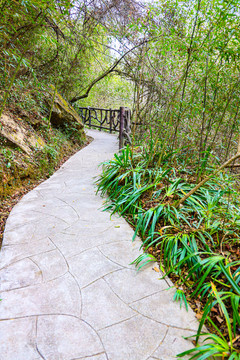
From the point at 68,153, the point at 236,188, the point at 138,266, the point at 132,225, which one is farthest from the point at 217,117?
the point at 68,153

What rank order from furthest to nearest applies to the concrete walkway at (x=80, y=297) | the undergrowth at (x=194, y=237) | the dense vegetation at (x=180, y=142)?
the dense vegetation at (x=180, y=142)
the undergrowth at (x=194, y=237)
the concrete walkway at (x=80, y=297)

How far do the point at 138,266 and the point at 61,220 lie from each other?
1.02 metres

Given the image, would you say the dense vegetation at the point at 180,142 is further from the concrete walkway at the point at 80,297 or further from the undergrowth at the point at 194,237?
the concrete walkway at the point at 80,297

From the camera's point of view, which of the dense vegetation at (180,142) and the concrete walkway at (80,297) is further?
the dense vegetation at (180,142)

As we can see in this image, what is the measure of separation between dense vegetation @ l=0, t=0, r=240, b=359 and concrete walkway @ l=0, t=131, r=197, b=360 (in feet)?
0.65

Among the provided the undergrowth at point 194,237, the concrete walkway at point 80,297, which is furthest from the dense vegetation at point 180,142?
the concrete walkway at point 80,297

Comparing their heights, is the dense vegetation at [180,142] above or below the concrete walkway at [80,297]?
above

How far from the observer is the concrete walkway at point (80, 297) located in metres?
1.11

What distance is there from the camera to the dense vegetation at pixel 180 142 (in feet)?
5.01

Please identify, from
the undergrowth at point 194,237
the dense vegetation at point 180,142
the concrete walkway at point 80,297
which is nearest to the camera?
the concrete walkway at point 80,297

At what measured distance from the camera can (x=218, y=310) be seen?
137 cm

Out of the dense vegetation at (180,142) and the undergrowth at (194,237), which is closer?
the undergrowth at (194,237)

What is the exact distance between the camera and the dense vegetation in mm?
1528

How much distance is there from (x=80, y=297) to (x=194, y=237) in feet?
3.53
